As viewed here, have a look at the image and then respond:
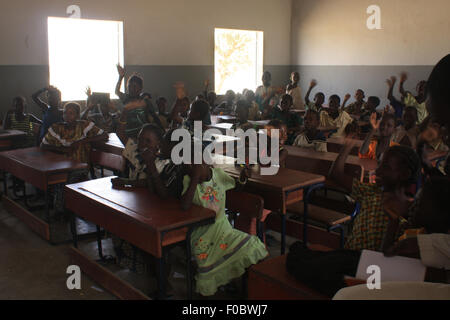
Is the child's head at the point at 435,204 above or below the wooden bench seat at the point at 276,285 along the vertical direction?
above

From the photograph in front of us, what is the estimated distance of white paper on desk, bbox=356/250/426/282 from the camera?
5.01ft

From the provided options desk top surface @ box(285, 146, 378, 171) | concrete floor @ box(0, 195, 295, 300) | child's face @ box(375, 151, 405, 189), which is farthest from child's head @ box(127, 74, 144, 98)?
child's face @ box(375, 151, 405, 189)

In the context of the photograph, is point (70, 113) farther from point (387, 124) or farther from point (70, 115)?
point (387, 124)

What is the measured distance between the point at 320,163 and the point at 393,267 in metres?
1.96

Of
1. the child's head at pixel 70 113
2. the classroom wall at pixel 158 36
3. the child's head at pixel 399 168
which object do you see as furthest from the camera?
the classroom wall at pixel 158 36

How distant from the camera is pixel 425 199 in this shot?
1108 millimetres

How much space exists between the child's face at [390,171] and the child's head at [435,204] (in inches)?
23.5

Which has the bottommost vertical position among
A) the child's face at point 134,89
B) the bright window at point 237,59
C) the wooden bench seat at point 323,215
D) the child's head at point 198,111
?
the wooden bench seat at point 323,215

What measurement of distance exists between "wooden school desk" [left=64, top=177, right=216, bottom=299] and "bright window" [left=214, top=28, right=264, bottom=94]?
746 centimetres

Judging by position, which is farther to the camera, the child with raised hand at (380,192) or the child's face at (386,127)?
the child's face at (386,127)

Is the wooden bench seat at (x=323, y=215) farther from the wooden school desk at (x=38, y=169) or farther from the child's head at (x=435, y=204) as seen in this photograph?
the child's head at (x=435, y=204)

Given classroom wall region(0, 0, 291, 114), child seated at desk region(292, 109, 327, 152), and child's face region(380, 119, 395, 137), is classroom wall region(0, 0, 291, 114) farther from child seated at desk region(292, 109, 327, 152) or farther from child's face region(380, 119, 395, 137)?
child's face region(380, 119, 395, 137)

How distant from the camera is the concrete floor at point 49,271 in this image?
2713mm

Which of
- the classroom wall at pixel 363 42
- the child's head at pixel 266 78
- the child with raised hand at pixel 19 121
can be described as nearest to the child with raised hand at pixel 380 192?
the child with raised hand at pixel 19 121
